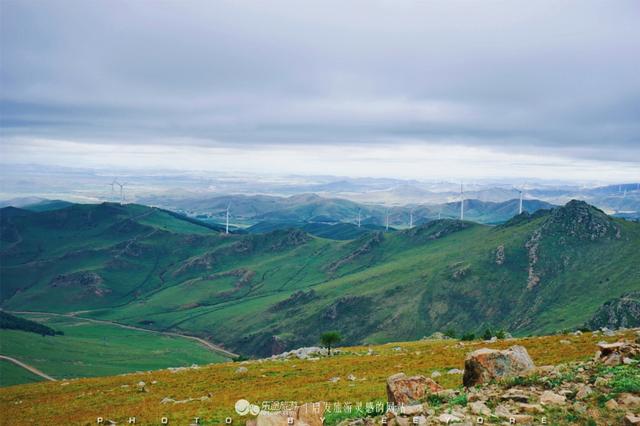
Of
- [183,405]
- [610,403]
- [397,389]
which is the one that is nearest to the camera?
[610,403]

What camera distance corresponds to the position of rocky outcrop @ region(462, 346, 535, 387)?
3284cm

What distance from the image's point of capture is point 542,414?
25.0 meters

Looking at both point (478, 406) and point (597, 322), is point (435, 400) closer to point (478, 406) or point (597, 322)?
point (478, 406)

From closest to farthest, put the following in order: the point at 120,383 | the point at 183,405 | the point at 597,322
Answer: the point at 183,405
the point at 120,383
the point at 597,322

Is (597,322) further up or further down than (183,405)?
further down

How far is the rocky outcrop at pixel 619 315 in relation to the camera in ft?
609

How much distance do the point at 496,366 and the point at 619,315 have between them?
194m

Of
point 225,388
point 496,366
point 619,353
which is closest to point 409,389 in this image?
point 496,366

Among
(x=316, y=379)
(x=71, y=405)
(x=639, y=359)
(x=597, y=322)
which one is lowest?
(x=597, y=322)

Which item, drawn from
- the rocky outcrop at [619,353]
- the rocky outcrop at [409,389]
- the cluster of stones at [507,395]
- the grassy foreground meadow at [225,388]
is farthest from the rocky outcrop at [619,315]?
the rocky outcrop at [409,389]

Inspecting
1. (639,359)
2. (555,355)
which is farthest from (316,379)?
(639,359)

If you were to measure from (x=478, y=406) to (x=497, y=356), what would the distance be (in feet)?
26.5

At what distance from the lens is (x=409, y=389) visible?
31.5 meters

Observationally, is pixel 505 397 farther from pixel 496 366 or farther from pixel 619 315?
pixel 619 315
